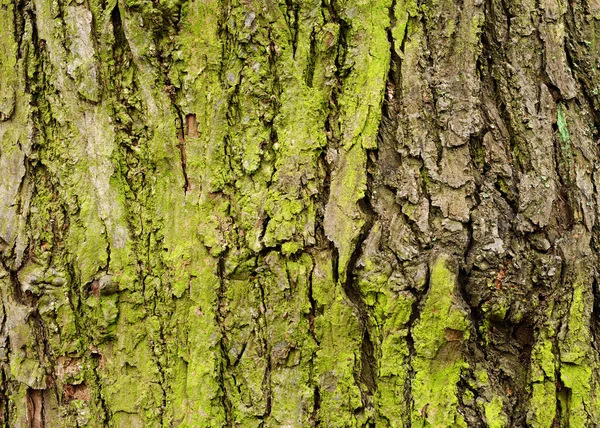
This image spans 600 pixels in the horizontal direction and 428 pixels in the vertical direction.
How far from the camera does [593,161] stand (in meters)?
1.34

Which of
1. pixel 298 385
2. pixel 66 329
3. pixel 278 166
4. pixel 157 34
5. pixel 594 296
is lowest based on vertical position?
pixel 298 385

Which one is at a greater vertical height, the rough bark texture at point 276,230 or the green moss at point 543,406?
the rough bark texture at point 276,230

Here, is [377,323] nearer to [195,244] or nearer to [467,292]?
[467,292]

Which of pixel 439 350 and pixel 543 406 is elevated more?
pixel 439 350

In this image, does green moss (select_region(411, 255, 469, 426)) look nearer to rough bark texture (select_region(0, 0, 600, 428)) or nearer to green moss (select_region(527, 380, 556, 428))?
rough bark texture (select_region(0, 0, 600, 428))

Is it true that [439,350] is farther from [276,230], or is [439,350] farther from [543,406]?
[276,230]

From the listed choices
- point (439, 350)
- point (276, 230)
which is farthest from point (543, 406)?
point (276, 230)

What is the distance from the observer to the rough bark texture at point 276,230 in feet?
4.02

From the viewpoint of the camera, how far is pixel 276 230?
1.22 meters

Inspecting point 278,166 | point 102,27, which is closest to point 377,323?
point 278,166

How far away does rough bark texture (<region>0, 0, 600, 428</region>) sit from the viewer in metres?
1.23

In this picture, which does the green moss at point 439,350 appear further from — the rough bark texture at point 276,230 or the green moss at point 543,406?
the green moss at point 543,406

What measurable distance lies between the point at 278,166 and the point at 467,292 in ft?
1.63

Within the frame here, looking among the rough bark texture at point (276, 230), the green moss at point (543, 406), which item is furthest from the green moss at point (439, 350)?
the green moss at point (543, 406)
